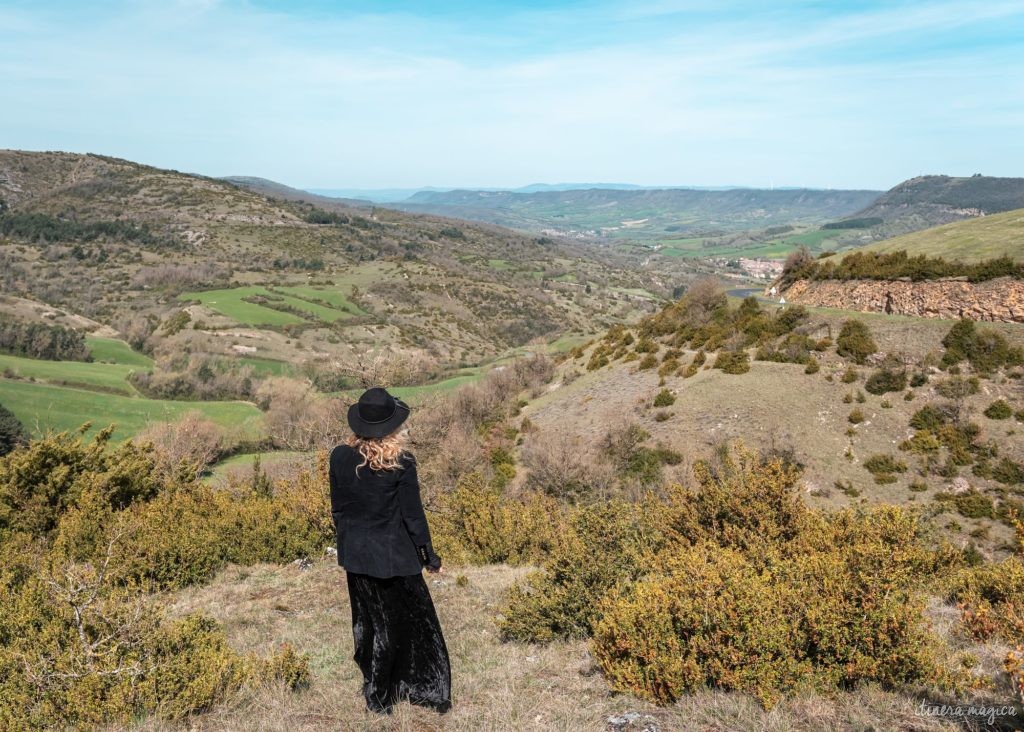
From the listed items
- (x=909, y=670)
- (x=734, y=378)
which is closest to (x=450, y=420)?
(x=734, y=378)

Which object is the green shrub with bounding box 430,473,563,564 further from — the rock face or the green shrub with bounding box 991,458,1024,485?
the rock face

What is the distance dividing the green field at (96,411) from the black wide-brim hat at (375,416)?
35.2 meters

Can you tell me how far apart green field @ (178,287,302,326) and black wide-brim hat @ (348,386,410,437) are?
75304mm

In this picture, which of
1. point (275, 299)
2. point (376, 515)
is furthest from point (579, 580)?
point (275, 299)

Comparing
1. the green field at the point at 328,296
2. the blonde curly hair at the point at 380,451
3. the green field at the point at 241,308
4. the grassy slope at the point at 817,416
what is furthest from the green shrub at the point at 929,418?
the green field at the point at 328,296

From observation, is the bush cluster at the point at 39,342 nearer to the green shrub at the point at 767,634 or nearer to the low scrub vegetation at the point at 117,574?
the low scrub vegetation at the point at 117,574

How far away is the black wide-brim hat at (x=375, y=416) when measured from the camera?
3.65 meters

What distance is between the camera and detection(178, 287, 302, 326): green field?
74200mm

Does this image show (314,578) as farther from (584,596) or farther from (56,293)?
(56,293)

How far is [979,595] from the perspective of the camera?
22.5ft

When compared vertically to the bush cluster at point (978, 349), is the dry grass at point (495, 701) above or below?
below

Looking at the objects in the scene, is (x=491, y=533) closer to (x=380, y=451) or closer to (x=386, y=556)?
(x=386, y=556)

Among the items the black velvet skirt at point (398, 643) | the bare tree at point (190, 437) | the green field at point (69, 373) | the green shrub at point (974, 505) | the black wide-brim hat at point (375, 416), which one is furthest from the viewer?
the green field at point (69, 373)

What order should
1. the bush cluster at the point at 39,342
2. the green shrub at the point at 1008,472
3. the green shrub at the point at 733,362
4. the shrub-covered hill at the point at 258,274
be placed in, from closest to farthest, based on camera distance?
the green shrub at the point at 1008,472 < the green shrub at the point at 733,362 < the bush cluster at the point at 39,342 < the shrub-covered hill at the point at 258,274
